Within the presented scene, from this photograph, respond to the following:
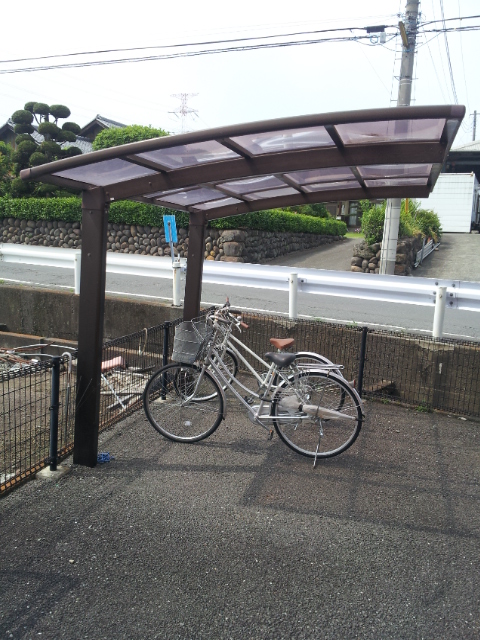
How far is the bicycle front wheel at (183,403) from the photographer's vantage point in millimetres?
5078

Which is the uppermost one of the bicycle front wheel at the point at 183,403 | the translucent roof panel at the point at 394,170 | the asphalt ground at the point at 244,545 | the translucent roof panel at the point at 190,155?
the translucent roof panel at the point at 394,170

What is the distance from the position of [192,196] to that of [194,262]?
910 mm

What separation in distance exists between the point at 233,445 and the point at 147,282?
31.4 ft

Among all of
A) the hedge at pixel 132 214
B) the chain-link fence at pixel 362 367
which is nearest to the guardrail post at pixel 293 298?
the chain-link fence at pixel 362 367

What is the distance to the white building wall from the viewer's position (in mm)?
29500

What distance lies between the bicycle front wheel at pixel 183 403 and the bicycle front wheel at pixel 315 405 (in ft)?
1.86

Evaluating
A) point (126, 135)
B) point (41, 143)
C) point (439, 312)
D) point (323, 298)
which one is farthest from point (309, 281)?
point (41, 143)

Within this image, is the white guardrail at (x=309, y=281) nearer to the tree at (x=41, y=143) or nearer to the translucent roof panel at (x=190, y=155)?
the translucent roof panel at (x=190, y=155)

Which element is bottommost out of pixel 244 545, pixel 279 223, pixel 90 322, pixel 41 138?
pixel 244 545

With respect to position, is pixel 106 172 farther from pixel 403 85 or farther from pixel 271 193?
pixel 403 85

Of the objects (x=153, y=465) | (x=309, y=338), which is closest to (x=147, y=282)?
(x=309, y=338)

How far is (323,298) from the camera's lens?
40.0ft

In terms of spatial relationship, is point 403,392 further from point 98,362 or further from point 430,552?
point 98,362

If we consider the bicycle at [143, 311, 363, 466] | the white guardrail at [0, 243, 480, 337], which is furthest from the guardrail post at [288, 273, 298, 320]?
the bicycle at [143, 311, 363, 466]
